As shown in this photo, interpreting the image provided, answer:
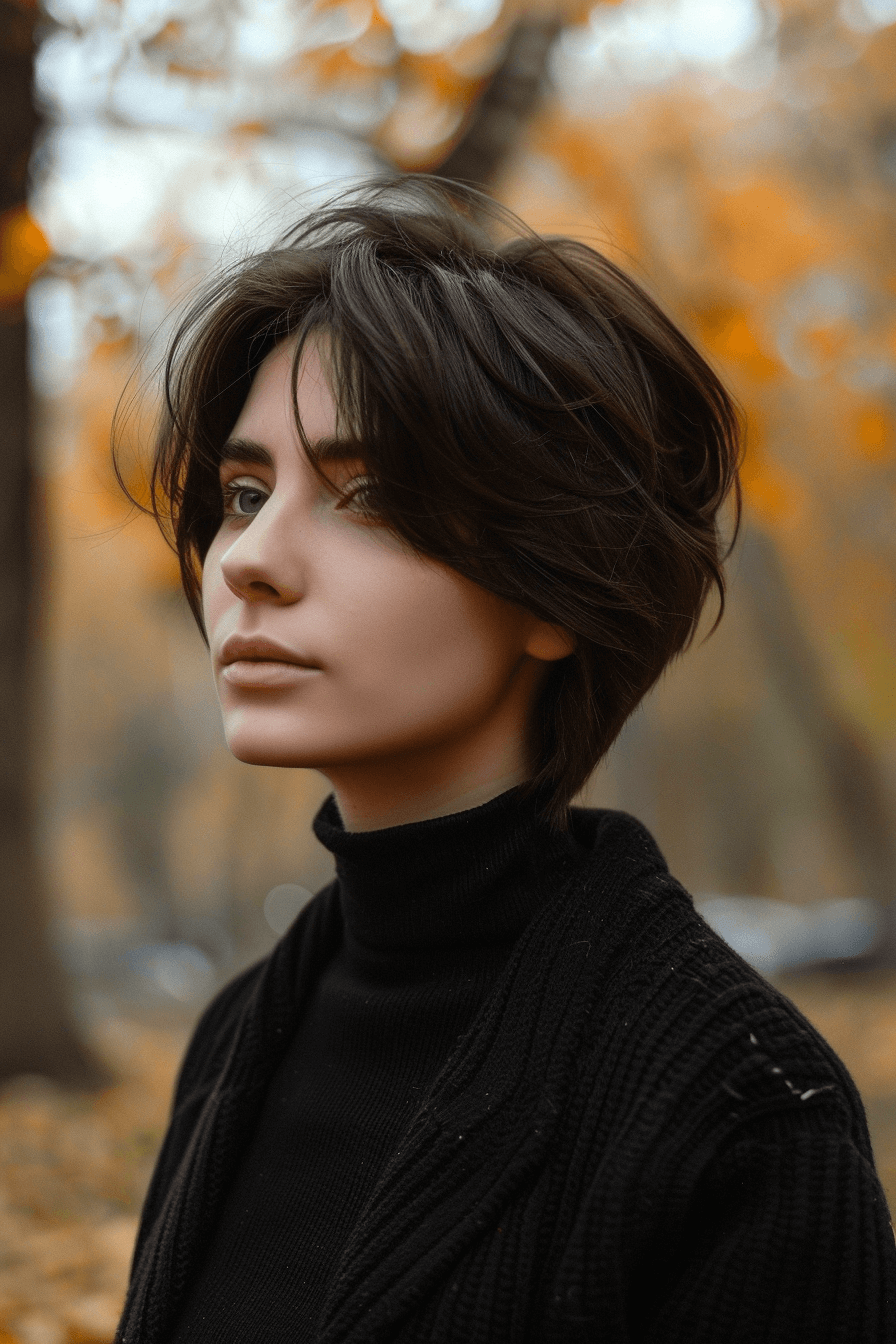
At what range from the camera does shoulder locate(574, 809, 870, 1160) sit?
1173 millimetres

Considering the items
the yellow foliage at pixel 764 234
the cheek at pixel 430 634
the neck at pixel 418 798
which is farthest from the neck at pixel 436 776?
the yellow foliage at pixel 764 234

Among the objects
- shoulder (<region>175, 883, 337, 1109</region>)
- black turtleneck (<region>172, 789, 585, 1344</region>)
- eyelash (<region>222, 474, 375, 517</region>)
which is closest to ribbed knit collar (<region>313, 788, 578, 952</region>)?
black turtleneck (<region>172, 789, 585, 1344</region>)

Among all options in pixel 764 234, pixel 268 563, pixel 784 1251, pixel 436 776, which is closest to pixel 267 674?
pixel 268 563

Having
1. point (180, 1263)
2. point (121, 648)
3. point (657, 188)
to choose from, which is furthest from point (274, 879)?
point (180, 1263)

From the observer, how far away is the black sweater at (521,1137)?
1127 millimetres

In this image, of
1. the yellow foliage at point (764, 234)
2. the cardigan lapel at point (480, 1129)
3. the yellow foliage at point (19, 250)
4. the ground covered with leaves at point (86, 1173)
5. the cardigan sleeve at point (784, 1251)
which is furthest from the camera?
the yellow foliage at point (764, 234)

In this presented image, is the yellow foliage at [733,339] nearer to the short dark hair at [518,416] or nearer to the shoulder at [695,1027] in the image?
the short dark hair at [518,416]

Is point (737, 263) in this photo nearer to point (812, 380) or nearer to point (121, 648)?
point (812, 380)

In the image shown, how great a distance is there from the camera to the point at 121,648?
955 inches

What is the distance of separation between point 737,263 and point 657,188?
74 cm

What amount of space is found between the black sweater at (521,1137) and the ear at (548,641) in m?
0.18

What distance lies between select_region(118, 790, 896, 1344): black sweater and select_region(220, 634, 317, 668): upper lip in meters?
0.27

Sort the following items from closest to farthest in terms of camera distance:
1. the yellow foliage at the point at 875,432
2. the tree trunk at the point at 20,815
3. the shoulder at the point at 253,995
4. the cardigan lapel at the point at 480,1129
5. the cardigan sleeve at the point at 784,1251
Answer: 1. the cardigan sleeve at the point at 784,1251
2. the cardigan lapel at the point at 480,1129
3. the shoulder at the point at 253,995
4. the tree trunk at the point at 20,815
5. the yellow foliage at the point at 875,432

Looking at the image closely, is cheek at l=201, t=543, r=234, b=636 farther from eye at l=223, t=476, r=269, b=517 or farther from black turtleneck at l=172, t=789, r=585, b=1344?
black turtleneck at l=172, t=789, r=585, b=1344
